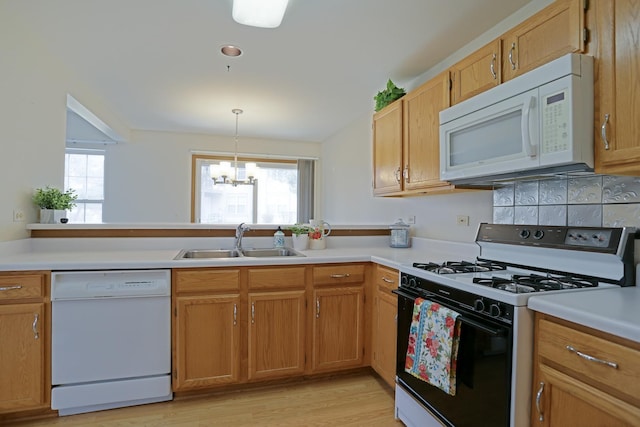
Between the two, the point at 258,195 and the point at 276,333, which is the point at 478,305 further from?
the point at 258,195

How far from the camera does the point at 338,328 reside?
7.92 feet

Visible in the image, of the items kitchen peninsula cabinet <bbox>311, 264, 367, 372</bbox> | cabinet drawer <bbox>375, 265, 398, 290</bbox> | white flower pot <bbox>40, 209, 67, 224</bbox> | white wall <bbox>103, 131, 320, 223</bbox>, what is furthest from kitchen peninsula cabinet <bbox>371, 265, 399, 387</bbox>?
white wall <bbox>103, 131, 320, 223</bbox>

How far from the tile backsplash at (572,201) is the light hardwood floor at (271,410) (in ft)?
4.53

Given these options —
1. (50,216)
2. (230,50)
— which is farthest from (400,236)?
(50,216)

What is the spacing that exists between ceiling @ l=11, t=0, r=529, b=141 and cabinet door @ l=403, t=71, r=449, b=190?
42cm

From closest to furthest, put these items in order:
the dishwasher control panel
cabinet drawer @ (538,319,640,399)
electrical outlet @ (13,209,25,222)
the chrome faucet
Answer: cabinet drawer @ (538,319,640,399)
the dishwasher control panel
electrical outlet @ (13,209,25,222)
the chrome faucet

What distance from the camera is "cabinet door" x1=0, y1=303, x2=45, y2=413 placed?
74.5 inches

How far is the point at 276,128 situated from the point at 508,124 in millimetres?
3962

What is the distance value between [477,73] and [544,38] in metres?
0.40

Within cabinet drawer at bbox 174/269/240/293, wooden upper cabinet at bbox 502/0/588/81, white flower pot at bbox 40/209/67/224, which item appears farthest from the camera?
white flower pot at bbox 40/209/67/224

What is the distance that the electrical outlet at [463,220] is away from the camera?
251 cm

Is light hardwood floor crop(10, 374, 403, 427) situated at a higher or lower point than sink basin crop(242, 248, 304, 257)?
lower

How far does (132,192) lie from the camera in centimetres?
539

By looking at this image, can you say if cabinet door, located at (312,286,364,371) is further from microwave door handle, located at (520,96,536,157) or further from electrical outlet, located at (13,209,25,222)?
electrical outlet, located at (13,209,25,222)
